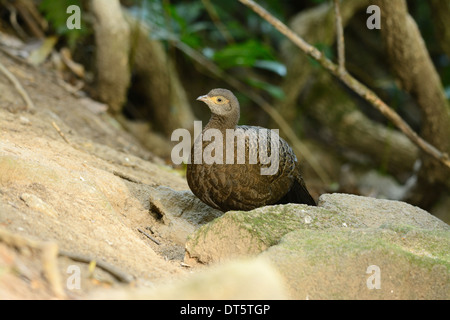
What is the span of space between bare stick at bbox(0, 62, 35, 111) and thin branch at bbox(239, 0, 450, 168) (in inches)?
94.5

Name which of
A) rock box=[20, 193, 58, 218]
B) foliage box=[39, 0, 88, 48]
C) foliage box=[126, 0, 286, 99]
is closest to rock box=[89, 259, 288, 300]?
rock box=[20, 193, 58, 218]

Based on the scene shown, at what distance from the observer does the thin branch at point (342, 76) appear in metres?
5.62

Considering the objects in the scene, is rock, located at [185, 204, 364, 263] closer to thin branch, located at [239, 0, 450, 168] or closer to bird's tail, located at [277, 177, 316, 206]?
bird's tail, located at [277, 177, 316, 206]

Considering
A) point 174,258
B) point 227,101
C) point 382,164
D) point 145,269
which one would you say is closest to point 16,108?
point 227,101

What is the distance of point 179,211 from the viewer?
14.5 feet

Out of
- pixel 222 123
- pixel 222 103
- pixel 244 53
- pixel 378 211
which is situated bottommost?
pixel 378 211

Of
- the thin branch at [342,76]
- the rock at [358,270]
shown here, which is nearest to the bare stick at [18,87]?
the thin branch at [342,76]

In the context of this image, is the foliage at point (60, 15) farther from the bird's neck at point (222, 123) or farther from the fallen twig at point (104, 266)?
the fallen twig at point (104, 266)

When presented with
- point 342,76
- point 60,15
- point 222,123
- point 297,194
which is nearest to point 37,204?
point 222,123

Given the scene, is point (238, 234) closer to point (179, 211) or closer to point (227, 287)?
point (179, 211)

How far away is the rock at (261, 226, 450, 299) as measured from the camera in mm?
2934

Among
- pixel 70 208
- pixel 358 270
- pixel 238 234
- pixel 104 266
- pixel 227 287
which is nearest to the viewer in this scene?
pixel 227 287

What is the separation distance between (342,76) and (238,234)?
2.99m
